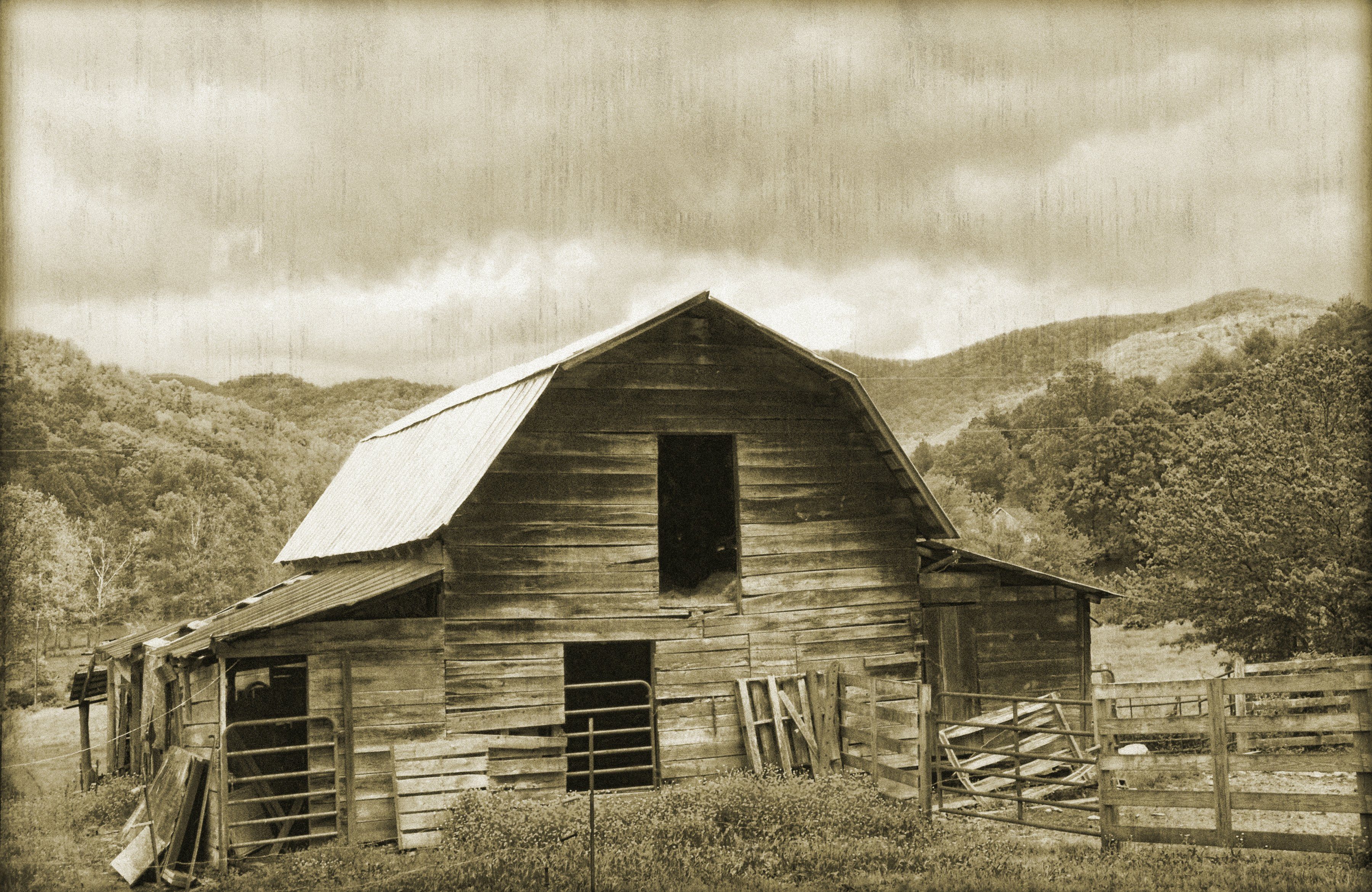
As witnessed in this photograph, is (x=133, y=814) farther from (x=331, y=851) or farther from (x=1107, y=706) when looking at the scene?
(x=1107, y=706)

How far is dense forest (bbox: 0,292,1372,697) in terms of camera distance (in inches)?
927

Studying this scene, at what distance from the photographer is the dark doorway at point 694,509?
1952 centimetres

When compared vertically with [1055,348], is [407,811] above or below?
below

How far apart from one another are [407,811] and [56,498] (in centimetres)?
5176

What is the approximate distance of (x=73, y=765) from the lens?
1089 inches

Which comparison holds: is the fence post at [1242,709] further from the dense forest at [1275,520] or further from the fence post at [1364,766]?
the fence post at [1364,766]

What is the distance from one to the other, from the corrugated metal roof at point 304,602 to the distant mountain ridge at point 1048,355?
13373 centimetres

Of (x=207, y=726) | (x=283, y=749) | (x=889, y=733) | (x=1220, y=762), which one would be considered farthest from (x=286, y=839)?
(x=1220, y=762)

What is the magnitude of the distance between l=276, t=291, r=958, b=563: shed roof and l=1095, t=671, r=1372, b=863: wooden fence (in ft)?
16.6

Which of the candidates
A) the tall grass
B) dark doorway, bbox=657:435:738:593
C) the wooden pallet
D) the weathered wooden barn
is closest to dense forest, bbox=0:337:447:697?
the weathered wooden barn

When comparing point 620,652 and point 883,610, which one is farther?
point 620,652

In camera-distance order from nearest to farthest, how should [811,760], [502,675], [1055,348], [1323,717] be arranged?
[1323,717]
[502,675]
[811,760]
[1055,348]

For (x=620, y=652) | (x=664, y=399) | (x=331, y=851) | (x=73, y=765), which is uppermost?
(x=664, y=399)

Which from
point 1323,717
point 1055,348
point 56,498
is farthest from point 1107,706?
point 1055,348
